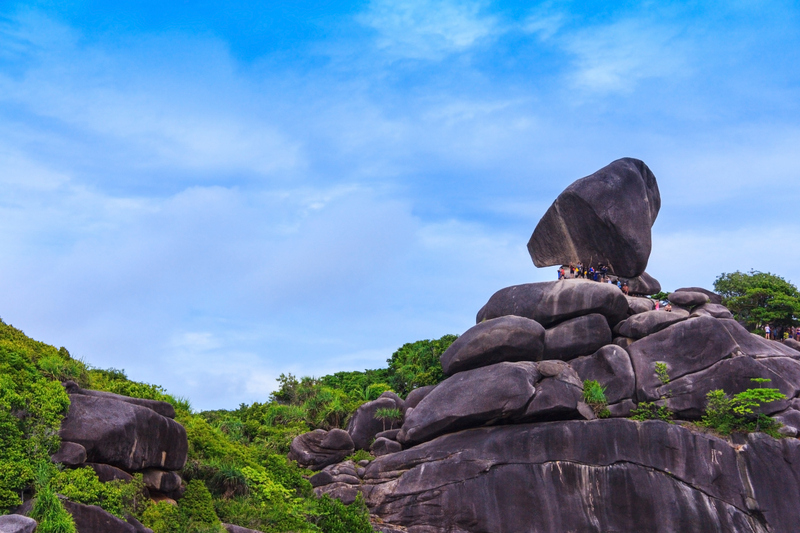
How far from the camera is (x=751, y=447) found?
2811 centimetres

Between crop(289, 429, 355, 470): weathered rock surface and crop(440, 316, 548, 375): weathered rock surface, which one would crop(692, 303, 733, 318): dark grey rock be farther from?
crop(289, 429, 355, 470): weathered rock surface

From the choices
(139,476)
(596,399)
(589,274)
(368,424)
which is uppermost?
(589,274)

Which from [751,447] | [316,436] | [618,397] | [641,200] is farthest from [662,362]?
[316,436]

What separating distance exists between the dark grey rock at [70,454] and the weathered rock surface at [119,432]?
1.27 feet

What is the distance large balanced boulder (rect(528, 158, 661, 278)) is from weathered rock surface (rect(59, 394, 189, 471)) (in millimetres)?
24614

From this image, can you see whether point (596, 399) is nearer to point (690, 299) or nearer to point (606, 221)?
point (690, 299)

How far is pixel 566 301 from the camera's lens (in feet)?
111

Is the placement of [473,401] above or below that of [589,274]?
below

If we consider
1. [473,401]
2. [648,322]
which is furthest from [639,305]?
[473,401]

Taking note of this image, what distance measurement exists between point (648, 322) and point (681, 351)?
214 cm

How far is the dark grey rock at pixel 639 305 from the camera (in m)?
35.3

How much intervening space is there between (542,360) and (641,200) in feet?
38.1

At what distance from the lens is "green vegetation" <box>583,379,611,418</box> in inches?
1187

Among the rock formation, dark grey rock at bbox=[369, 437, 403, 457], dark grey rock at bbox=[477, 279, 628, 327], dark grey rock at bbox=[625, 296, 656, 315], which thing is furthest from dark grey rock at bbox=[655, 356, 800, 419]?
dark grey rock at bbox=[369, 437, 403, 457]
